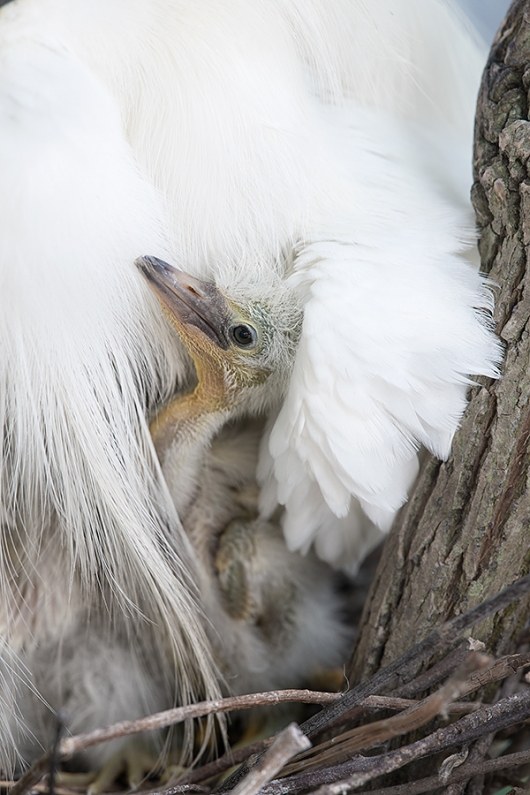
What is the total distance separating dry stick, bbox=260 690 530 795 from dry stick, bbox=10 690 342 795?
57 millimetres

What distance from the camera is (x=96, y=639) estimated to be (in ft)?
2.78

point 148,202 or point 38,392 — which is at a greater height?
point 148,202

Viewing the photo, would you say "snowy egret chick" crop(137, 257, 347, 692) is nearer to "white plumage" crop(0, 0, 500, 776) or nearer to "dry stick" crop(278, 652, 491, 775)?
"white plumage" crop(0, 0, 500, 776)

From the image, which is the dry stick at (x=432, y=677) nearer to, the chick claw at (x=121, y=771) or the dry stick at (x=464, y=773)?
the dry stick at (x=464, y=773)

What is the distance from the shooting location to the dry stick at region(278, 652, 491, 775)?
1.56ft

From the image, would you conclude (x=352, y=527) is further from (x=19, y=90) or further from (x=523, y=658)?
(x=19, y=90)

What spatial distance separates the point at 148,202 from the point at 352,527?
421 millimetres

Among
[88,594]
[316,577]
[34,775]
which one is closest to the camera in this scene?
[34,775]

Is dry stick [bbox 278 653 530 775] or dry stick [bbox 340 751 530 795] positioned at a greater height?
dry stick [bbox 278 653 530 775]

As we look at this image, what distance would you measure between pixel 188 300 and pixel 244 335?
0.09 metres

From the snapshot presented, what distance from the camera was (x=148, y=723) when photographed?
518 mm

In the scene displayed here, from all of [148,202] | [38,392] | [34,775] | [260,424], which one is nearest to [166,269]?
[148,202]

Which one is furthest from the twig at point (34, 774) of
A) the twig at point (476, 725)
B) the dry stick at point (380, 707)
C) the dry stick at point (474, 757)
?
the dry stick at point (474, 757)

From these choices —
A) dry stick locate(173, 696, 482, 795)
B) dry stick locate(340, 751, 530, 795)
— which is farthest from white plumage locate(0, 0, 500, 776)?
dry stick locate(340, 751, 530, 795)
